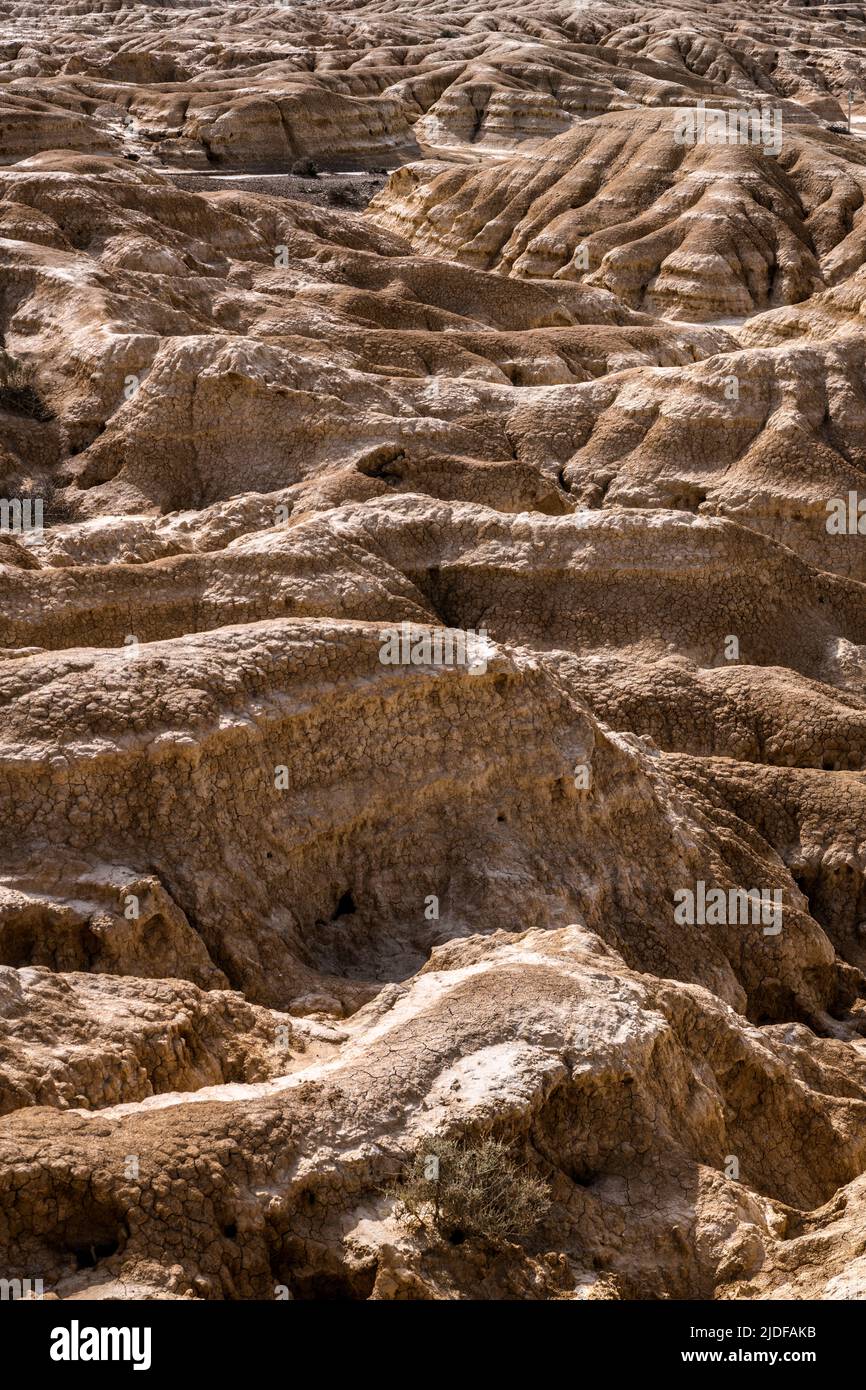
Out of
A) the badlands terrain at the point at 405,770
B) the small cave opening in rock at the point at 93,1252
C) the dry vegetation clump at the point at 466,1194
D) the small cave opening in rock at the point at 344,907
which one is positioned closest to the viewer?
the small cave opening in rock at the point at 93,1252

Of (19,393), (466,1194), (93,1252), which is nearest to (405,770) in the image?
(466,1194)

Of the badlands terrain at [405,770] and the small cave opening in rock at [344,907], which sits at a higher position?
the badlands terrain at [405,770]

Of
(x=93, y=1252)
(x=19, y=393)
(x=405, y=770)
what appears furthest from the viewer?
(x=19, y=393)

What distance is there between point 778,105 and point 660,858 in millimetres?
60402

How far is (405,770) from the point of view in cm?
1254

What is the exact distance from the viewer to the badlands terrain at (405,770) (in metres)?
7.99

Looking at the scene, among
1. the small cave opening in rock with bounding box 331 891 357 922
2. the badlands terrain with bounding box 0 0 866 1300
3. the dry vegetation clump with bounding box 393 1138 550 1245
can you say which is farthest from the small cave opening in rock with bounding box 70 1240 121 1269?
the small cave opening in rock with bounding box 331 891 357 922

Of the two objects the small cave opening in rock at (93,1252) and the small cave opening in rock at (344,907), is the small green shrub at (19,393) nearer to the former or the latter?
the small cave opening in rock at (344,907)

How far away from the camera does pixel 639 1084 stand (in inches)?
347

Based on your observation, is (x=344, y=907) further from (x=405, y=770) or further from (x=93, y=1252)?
(x=93, y=1252)

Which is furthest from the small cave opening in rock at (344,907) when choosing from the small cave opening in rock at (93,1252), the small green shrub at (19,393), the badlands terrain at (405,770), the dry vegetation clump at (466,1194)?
the small green shrub at (19,393)

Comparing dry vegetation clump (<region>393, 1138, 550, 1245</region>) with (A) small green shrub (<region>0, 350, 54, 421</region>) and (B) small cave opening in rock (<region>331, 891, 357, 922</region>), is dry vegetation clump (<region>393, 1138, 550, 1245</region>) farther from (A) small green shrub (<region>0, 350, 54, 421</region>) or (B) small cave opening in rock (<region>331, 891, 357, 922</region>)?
(A) small green shrub (<region>0, 350, 54, 421</region>)
